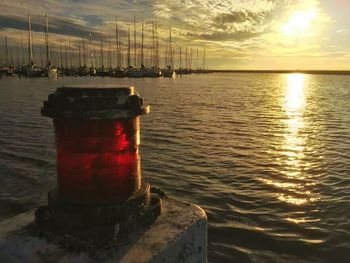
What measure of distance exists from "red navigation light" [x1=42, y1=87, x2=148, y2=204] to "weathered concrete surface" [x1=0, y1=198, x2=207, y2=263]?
0.86ft

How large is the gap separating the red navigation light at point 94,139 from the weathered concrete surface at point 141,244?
26cm

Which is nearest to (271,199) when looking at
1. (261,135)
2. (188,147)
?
(188,147)

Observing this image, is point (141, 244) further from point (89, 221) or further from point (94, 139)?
point (94, 139)

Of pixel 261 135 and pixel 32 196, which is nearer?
pixel 32 196

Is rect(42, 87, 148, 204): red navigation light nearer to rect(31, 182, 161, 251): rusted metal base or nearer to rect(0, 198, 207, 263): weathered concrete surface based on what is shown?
rect(31, 182, 161, 251): rusted metal base

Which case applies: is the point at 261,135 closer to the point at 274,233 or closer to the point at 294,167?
the point at 294,167

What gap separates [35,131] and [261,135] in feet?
30.5

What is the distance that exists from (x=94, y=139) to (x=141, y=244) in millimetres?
590

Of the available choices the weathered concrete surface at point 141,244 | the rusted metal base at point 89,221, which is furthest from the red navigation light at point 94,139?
the weathered concrete surface at point 141,244

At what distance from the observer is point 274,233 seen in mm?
6074

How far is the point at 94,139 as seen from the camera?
1966mm

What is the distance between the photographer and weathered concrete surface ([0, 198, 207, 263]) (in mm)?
1871

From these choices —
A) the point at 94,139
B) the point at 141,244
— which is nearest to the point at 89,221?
the point at 141,244

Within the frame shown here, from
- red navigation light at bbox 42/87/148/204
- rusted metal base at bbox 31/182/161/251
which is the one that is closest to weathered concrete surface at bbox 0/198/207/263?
rusted metal base at bbox 31/182/161/251
